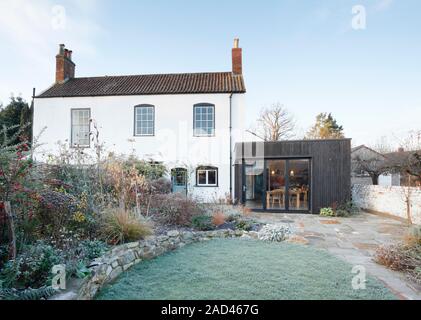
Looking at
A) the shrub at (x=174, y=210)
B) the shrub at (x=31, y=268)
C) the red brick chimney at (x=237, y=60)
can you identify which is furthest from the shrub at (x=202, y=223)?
the red brick chimney at (x=237, y=60)

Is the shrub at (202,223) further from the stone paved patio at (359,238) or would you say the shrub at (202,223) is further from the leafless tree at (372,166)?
the leafless tree at (372,166)

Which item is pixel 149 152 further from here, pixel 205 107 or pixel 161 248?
pixel 161 248

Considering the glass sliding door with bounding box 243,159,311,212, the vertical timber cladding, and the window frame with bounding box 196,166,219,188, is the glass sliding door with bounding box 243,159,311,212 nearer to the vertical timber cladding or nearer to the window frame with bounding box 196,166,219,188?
the vertical timber cladding

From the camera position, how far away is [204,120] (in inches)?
458

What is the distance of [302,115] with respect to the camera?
23.7 metres

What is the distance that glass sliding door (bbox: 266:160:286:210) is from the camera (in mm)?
9062

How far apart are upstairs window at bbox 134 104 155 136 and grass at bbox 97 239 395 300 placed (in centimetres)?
919

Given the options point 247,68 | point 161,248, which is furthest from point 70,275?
point 247,68

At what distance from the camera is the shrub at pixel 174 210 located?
5359mm

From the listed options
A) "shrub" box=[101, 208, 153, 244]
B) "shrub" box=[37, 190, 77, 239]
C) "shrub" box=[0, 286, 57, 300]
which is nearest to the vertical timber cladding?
"shrub" box=[101, 208, 153, 244]

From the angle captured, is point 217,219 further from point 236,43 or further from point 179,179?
point 236,43

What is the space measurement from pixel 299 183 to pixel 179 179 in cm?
601

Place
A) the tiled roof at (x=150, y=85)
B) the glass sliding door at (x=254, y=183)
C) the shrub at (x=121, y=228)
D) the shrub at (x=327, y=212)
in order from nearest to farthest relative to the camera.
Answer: the shrub at (x=121, y=228), the shrub at (x=327, y=212), the glass sliding door at (x=254, y=183), the tiled roof at (x=150, y=85)

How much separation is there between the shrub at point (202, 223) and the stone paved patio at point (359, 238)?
192cm
